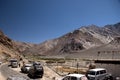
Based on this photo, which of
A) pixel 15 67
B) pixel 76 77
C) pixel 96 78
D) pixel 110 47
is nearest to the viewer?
pixel 76 77

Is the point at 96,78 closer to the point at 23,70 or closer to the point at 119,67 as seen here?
the point at 119,67

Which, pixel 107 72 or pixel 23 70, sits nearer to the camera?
pixel 107 72

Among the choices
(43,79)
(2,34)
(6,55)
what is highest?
(2,34)

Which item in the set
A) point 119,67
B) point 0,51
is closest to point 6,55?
point 0,51

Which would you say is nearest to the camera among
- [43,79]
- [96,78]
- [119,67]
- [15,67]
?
[96,78]

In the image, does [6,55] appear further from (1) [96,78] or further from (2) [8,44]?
(1) [96,78]

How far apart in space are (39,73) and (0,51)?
85958 mm

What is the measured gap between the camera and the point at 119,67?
3622 cm

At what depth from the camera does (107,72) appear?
122 feet

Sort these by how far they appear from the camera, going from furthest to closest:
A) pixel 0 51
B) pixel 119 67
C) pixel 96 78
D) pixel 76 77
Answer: pixel 0 51
pixel 119 67
pixel 96 78
pixel 76 77

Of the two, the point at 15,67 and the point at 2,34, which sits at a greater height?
the point at 2,34

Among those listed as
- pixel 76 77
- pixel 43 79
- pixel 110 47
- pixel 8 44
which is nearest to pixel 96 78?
pixel 76 77

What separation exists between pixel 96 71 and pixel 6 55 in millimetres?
94897

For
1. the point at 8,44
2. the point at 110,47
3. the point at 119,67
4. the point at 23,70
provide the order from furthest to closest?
1. the point at 110,47
2. the point at 8,44
3. the point at 23,70
4. the point at 119,67
